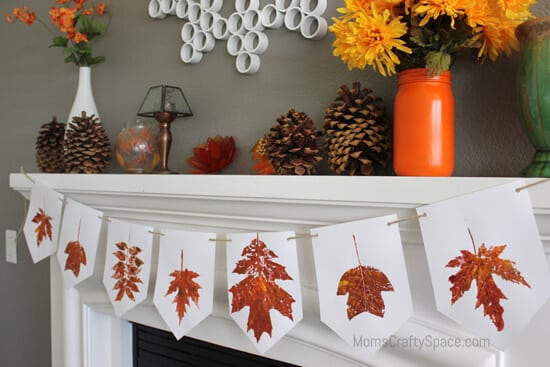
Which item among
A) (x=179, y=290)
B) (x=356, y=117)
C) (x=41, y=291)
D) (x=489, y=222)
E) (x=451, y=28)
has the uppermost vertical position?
(x=451, y=28)

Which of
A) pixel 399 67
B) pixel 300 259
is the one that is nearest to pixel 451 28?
pixel 399 67

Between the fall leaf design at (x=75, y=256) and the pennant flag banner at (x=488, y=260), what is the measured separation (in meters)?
0.87

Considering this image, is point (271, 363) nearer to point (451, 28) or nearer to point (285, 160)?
point (285, 160)

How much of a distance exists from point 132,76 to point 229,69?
392 mm

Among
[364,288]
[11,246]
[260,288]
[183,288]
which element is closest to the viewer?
[364,288]

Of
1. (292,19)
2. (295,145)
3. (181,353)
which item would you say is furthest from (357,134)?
(181,353)

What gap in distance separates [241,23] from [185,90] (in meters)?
0.25

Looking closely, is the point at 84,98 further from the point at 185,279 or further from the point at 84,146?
the point at 185,279

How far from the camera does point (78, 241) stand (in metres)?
1.16

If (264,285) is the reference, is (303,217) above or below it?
above

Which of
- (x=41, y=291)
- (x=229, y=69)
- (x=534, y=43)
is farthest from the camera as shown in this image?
(x=41, y=291)

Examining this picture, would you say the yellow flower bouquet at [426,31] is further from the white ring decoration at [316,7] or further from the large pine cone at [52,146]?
the large pine cone at [52,146]

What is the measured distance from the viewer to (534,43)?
624 millimetres

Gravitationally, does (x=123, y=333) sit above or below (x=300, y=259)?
below
